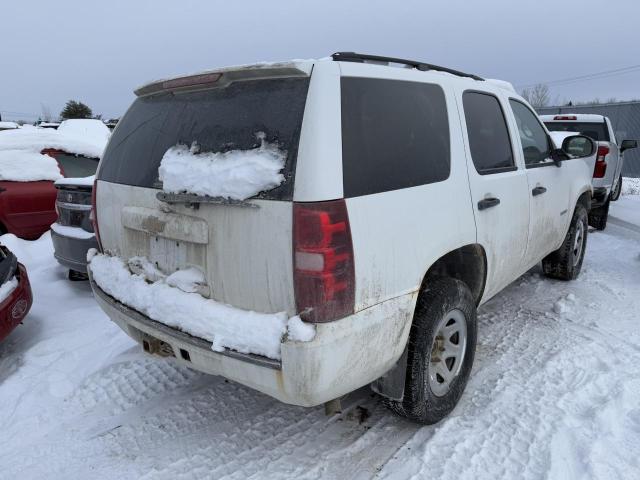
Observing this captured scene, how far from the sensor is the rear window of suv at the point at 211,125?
2102 mm

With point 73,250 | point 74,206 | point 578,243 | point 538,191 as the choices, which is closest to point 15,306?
point 73,250

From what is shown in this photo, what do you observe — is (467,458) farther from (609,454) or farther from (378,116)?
(378,116)

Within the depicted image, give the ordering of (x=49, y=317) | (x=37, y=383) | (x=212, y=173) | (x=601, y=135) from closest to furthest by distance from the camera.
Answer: (x=212, y=173), (x=37, y=383), (x=49, y=317), (x=601, y=135)

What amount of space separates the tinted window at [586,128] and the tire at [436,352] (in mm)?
7705

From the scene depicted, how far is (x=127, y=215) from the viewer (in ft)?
8.89

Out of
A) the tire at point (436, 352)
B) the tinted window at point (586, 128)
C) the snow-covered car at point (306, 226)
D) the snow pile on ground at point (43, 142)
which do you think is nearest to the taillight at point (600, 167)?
the tinted window at point (586, 128)

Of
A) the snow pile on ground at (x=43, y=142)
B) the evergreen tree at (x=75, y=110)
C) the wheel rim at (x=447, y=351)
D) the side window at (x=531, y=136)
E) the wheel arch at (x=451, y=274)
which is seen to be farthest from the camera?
the evergreen tree at (x=75, y=110)

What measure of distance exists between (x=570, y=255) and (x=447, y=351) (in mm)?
3023

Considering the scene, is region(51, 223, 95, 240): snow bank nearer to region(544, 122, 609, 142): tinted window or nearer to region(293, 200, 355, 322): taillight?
region(293, 200, 355, 322): taillight

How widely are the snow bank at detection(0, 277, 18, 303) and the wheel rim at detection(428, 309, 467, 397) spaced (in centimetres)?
314

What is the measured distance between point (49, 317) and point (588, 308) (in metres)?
4.95

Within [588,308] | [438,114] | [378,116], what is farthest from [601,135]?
[378,116]

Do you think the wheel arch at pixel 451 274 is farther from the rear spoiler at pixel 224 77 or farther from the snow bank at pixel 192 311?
the rear spoiler at pixel 224 77

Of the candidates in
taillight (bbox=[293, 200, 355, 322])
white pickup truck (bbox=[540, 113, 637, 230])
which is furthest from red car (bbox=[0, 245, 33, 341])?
white pickup truck (bbox=[540, 113, 637, 230])
